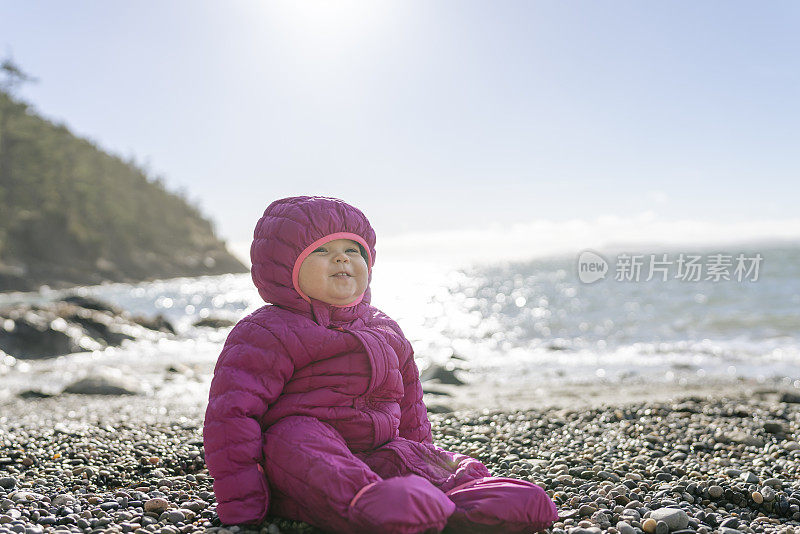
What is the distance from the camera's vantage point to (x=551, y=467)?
15.1 feet

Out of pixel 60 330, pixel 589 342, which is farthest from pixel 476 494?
pixel 60 330

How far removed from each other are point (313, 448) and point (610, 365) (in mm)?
13695

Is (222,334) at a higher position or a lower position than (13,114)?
lower

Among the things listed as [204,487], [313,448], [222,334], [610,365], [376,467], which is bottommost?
[222,334]

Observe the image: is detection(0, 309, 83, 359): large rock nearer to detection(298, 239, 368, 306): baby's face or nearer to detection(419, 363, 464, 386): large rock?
detection(419, 363, 464, 386): large rock

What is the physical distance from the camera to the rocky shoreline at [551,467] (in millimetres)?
3377

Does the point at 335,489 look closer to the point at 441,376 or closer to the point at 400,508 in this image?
the point at 400,508

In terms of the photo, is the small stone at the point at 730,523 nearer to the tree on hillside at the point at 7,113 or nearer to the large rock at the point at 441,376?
the large rock at the point at 441,376

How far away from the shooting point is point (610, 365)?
15.2 metres

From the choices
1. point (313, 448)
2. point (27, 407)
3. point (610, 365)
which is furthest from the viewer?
point (610, 365)

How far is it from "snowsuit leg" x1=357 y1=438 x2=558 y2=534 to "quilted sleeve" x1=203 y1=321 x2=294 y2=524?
0.64 meters

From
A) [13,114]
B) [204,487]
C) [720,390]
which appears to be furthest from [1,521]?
[13,114]

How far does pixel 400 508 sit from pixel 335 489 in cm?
40

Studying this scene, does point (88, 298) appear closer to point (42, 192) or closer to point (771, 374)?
point (771, 374)
